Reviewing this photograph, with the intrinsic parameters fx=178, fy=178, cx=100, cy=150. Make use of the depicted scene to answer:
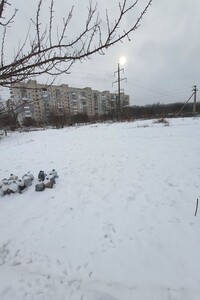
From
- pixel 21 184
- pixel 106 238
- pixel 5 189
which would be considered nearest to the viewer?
pixel 106 238

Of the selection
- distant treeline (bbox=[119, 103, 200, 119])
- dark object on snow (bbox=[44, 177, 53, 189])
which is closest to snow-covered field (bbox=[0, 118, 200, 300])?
dark object on snow (bbox=[44, 177, 53, 189])

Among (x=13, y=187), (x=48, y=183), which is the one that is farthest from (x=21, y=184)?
(x=48, y=183)

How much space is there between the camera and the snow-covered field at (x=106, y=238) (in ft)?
6.30

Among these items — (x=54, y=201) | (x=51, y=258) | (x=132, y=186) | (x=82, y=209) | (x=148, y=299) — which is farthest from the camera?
(x=132, y=186)

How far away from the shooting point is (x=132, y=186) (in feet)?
13.0

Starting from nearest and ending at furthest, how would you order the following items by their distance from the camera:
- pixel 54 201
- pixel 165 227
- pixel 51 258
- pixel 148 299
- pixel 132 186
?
pixel 148 299 < pixel 51 258 < pixel 165 227 < pixel 54 201 < pixel 132 186

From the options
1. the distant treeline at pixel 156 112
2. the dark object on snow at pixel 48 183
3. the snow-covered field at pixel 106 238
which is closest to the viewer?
the snow-covered field at pixel 106 238

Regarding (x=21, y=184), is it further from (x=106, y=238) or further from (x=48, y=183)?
(x=106, y=238)

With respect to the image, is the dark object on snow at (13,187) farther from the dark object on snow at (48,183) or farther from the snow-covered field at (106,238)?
the dark object on snow at (48,183)

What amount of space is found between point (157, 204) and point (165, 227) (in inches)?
23.6

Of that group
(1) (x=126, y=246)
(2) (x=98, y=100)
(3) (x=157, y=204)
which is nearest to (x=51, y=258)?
(1) (x=126, y=246)

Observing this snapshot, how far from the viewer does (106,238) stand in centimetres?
258

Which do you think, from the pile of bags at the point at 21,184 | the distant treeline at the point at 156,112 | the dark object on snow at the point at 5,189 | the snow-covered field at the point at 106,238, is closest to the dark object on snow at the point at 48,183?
the pile of bags at the point at 21,184

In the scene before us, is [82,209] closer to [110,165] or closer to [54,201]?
[54,201]
